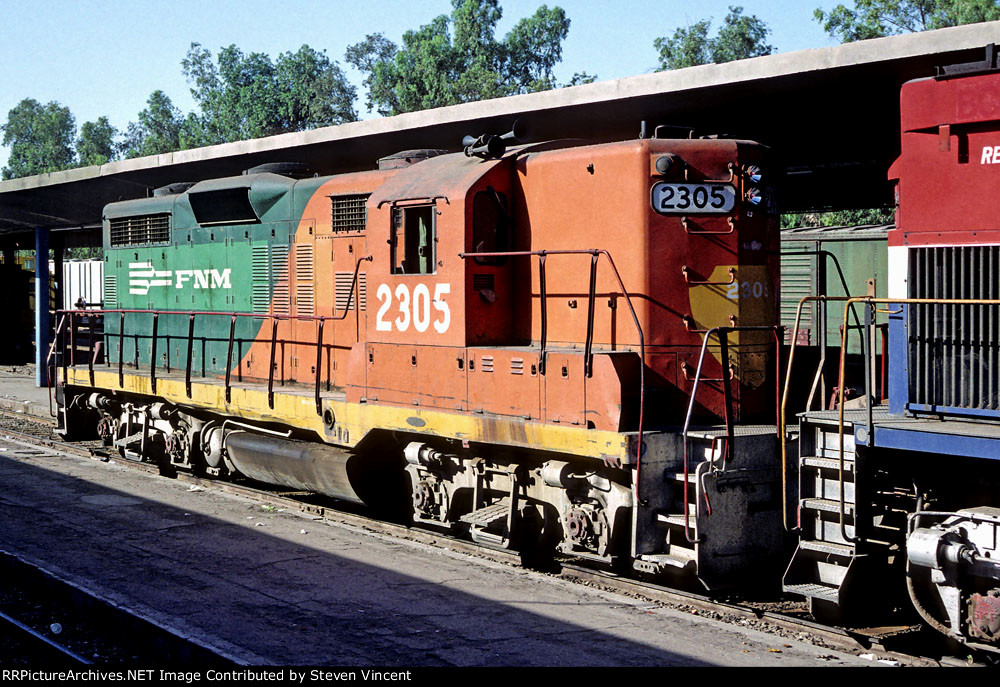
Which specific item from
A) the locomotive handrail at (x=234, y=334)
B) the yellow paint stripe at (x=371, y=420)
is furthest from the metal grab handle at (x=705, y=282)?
the locomotive handrail at (x=234, y=334)

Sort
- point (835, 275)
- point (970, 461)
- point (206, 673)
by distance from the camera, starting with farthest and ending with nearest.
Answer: point (835, 275) → point (970, 461) → point (206, 673)

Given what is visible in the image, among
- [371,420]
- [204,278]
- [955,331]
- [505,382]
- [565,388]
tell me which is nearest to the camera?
[955,331]

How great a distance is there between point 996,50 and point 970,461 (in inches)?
105

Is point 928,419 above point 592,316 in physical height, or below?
below

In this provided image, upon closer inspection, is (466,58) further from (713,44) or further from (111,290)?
(111,290)

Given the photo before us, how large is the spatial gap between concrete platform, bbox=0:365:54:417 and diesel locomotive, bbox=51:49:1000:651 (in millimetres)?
10858

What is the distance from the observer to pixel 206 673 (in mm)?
5820

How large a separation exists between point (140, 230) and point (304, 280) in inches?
164

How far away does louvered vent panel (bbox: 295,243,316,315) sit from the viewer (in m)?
11.4

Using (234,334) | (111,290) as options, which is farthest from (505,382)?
(111,290)

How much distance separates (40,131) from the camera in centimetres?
11925

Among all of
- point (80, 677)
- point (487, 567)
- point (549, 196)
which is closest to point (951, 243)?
point (549, 196)

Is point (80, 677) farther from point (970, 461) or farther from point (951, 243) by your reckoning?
point (951, 243)

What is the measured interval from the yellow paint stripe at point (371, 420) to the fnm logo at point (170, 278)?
52.7 inches
